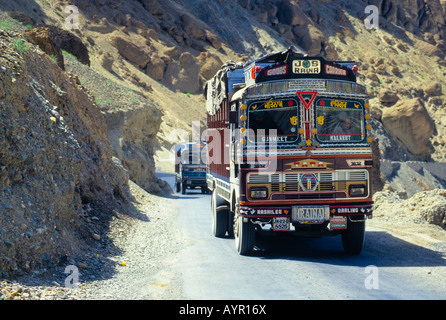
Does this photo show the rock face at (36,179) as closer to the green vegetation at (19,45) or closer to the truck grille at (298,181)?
the green vegetation at (19,45)

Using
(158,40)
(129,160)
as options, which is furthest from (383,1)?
(129,160)

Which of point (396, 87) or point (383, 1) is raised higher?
point (383, 1)

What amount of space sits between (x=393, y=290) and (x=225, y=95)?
21.7 feet

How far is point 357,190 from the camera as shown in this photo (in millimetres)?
11031

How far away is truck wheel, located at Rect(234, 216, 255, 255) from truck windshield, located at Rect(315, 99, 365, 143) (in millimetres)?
2218

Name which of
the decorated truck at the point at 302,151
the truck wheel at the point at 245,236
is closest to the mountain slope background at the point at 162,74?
the truck wheel at the point at 245,236

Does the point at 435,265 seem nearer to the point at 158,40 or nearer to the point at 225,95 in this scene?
the point at 225,95

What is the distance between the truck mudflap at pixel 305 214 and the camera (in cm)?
1087

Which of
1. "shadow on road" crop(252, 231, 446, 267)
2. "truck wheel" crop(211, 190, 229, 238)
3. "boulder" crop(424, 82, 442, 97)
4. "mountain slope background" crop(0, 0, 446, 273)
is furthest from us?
"boulder" crop(424, 82, 442, 97)

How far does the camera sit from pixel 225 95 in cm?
1334

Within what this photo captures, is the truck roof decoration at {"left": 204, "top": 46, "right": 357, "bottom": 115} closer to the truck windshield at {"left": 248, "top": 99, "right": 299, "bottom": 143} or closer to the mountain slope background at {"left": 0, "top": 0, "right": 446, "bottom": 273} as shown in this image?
the truck windshield at {"left": 248, "top": 99, "right": 299, "bottom": 143}

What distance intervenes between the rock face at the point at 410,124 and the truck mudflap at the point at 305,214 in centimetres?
5250

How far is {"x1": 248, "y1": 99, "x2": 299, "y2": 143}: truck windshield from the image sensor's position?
36.3ft

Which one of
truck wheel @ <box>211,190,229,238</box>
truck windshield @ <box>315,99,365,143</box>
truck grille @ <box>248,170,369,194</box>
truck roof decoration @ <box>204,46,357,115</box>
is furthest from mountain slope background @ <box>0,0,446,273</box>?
truck windshield @ <box>315,99,365,143</box>
